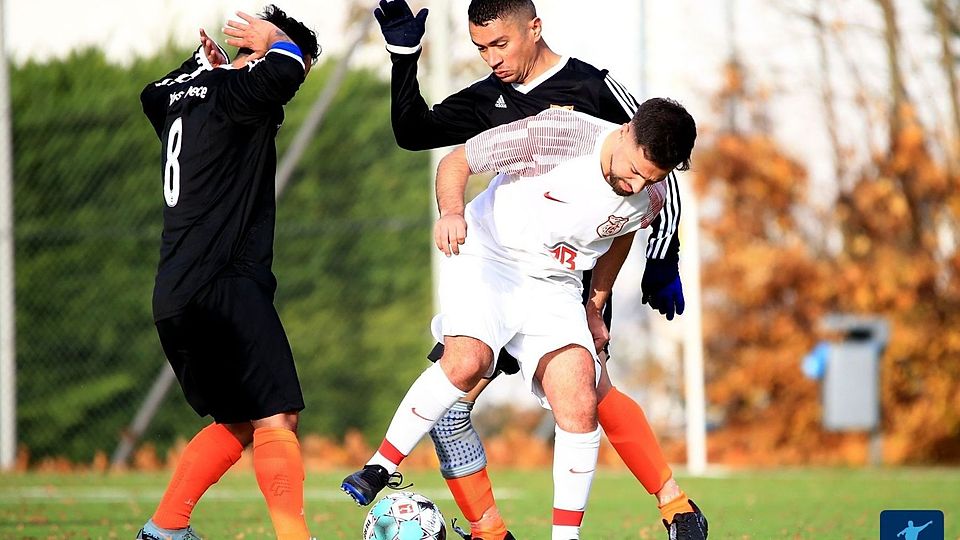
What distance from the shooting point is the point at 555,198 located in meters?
4.66

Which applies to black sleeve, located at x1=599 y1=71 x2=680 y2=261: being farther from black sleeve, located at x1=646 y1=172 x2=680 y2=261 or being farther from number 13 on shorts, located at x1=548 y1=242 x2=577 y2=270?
number 13 on shorts, located at x1=548 y1=242 x2=577 y2=270

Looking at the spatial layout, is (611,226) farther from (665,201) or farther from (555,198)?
(665,201)

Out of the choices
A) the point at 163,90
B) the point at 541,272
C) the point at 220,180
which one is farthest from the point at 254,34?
the point at 541,272

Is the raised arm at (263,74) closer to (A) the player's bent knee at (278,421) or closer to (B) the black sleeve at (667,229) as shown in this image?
(A) the player's bent knee at (278,421)

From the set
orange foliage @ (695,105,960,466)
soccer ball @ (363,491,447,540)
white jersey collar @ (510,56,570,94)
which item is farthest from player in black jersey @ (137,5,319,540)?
orange foliage @ (695,105,960,466)

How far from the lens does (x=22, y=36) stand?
12.8 meters

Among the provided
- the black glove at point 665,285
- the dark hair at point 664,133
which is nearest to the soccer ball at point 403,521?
the black glove at point 665,285

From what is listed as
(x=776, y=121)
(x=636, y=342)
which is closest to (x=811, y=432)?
(x=636, y=342)

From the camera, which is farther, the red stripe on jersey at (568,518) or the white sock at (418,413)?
the white sock at (418,413)

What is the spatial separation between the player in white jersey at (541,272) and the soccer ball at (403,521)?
0.26m

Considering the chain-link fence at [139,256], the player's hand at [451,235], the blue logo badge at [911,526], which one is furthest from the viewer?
the chain-link fence at [139,256]

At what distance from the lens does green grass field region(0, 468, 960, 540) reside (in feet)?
20.1

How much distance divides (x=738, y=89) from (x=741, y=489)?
688cm

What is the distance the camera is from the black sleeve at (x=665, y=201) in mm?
5035
